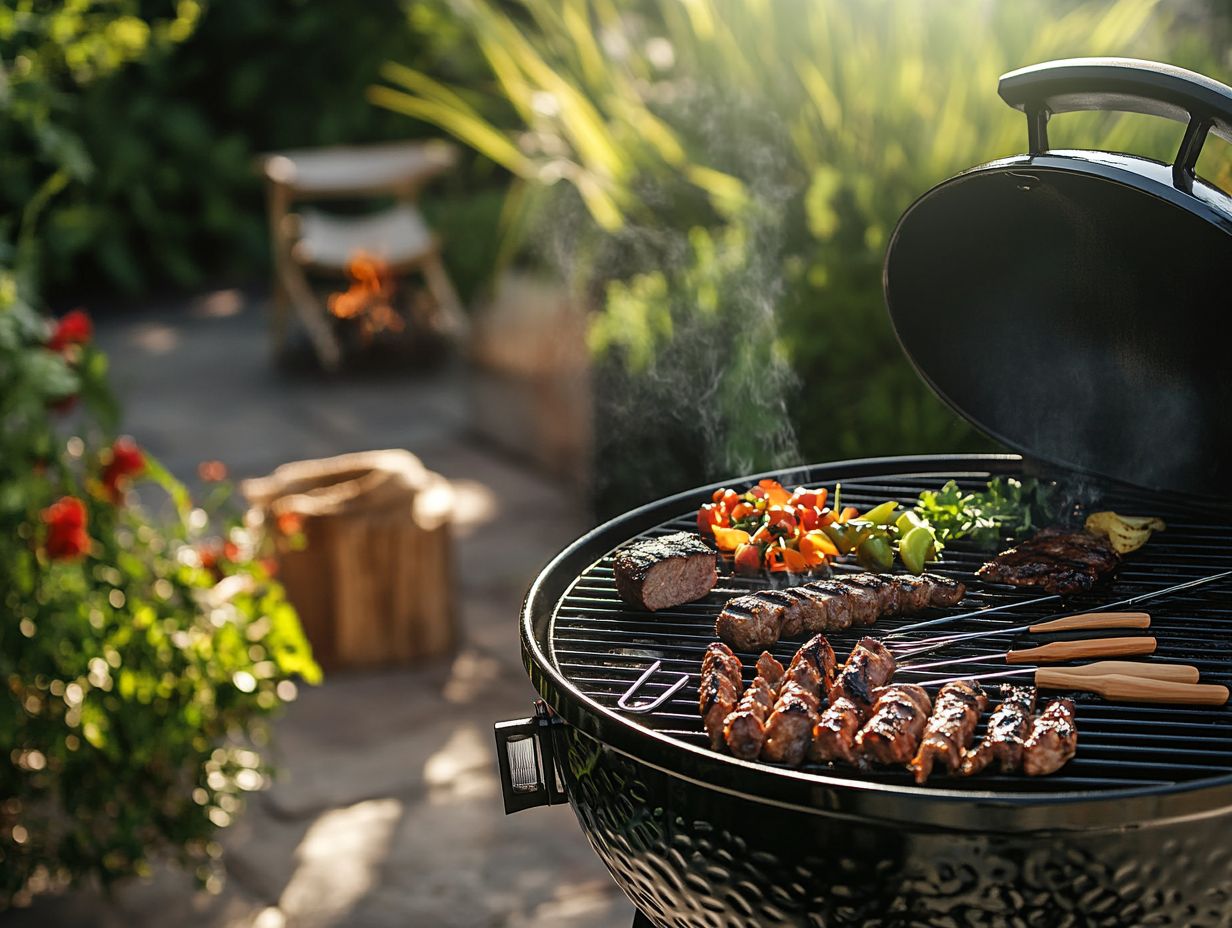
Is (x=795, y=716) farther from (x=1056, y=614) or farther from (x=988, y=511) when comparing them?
(x=988, y=511)

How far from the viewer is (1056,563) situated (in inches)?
85.7

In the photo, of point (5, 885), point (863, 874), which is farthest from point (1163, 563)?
point (5, 885)

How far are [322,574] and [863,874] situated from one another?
116 inches

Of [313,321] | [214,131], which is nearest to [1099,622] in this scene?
[313,321]

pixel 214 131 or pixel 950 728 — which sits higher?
pixel 214 131

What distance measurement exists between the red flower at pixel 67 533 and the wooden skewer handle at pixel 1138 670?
2.03 metres

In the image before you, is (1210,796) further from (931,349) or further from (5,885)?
(5,885)

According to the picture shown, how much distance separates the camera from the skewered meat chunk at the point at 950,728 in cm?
164

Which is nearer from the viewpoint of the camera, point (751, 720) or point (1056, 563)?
point (751, 720)

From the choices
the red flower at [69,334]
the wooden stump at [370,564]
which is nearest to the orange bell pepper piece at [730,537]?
the red flower at [69,334]

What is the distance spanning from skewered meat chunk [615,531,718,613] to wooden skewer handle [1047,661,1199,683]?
22.0 inches

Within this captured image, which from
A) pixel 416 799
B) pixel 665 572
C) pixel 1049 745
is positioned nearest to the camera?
pixel 1049 745

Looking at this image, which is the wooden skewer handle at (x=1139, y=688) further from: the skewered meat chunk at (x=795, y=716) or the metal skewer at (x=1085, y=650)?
the skewered meat chunk at (x=795, y=716)

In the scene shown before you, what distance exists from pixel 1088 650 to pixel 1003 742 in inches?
13.7
